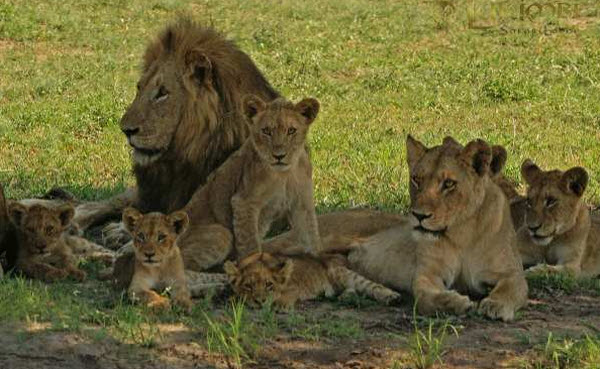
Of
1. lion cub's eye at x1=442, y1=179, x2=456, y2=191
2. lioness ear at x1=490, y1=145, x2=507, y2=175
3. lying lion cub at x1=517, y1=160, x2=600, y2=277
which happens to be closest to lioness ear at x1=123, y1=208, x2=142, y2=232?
lion cub's eye at x1=442, y1=179, x2=456, y2=191

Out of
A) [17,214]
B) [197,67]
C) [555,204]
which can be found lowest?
[17,214]

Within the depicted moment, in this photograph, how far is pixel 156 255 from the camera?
Result: 6.40 meters

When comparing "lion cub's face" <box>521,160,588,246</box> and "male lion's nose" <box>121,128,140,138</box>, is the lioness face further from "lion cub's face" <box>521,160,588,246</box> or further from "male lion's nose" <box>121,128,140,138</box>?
"male lion's nose" <box>121,128,140,138</box>

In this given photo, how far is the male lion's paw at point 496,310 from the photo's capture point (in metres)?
6.20

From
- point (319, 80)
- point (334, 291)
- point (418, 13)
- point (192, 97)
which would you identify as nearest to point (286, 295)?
point (334, 291)

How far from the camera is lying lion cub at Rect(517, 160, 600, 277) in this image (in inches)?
288

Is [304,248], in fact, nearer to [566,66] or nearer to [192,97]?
[192,97]

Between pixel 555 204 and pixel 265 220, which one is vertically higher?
pixel 555 204

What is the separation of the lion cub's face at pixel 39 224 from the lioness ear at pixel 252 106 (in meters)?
1.03

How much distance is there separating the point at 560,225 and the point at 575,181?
0.78 ft

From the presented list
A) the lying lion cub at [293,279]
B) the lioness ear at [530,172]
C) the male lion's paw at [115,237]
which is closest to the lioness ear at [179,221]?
the lying lion cub at [293,279]

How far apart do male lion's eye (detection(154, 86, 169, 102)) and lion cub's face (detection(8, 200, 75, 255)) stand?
36.2 inches

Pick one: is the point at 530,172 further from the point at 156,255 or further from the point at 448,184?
the point at 156,255

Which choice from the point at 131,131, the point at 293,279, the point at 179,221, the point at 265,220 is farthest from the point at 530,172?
the point at 131,131
